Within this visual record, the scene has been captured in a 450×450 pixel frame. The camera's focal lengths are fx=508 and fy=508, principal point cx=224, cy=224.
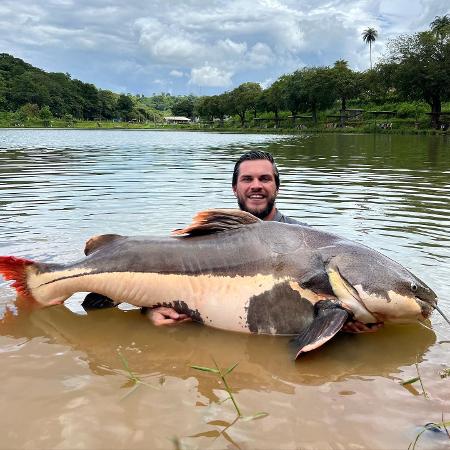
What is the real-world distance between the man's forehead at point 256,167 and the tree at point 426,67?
155ft

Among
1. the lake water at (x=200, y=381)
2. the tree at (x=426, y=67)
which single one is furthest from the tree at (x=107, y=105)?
the lake water at (x=200, y=381)

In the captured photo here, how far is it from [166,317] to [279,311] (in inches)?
38.5

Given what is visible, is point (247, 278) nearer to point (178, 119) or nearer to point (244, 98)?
point (244, 98)

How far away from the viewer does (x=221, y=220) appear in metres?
4.24

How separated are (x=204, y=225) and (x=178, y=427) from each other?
181 centimetres

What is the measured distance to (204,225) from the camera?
426cm

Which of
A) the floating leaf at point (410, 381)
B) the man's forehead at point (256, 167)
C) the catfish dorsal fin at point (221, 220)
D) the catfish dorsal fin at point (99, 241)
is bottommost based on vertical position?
the floating leaf at point (410, 381)

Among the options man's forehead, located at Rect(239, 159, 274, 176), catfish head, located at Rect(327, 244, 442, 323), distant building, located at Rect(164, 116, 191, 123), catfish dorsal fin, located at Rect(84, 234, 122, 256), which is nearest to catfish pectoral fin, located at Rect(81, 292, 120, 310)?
catfish dorsal fin, located at Rect(84, 234, 122, 256)

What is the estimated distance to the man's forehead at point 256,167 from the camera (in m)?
5.44

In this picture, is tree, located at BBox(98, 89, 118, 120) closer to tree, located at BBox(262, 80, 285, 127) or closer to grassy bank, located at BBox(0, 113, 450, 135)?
grassy bank, located at BBox(0, 113, 450, 135)

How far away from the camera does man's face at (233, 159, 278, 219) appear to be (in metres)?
5.37

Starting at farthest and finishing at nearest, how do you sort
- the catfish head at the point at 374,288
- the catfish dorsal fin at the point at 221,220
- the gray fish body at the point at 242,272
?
the catfish dorsal fin at the point at 221,220 < the gray fish body at the point at 242,272 < the catfish head at the point at 374,288

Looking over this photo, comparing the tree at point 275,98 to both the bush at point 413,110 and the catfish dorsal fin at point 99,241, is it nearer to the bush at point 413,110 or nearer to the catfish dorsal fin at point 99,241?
the bush at point 413,110

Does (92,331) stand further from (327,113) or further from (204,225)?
(327,113)
